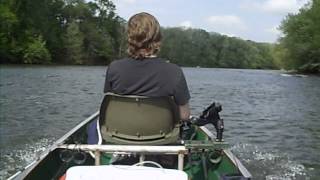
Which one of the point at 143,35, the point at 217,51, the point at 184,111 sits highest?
the point at 143,35

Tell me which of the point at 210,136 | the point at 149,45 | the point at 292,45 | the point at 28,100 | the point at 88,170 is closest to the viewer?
the point at 88,170

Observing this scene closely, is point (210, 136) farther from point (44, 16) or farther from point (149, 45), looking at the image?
point (44, 16)

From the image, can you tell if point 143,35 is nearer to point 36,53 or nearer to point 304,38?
point 304,38

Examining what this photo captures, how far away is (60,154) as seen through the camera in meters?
6.26

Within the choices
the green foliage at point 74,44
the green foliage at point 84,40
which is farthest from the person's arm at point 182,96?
the green foliage at point 74,44

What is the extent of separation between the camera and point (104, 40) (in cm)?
10075

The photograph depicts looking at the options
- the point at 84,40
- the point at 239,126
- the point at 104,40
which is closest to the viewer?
the point at 239,126

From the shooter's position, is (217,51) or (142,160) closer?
(142,160)

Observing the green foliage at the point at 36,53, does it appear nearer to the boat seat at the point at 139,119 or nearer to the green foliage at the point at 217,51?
the green foliage at the point at 217,51

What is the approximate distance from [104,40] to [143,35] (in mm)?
96639

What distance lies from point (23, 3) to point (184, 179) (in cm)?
8803

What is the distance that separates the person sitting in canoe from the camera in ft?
16.5

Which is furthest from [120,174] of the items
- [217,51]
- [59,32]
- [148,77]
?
[217,51]

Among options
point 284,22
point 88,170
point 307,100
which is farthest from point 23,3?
point 88,170
